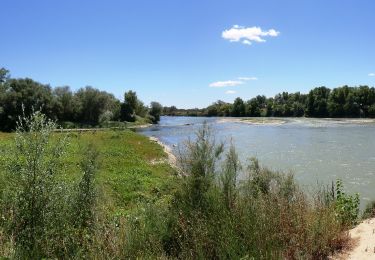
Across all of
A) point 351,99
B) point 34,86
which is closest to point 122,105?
point 34,86

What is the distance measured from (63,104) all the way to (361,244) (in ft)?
257

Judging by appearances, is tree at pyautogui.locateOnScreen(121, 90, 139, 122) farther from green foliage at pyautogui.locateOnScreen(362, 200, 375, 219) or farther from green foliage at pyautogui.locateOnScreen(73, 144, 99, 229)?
green foliage at pyautogui.locateOnScreen(73, 144, 99, 229)

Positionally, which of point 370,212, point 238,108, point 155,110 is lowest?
point 370,212

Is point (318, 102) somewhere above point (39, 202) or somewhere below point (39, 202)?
above

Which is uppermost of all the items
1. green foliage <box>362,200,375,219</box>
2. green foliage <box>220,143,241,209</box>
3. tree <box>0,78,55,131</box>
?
tree <box>0,78,55,131</box>

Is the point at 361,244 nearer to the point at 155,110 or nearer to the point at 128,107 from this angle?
the point at 128,107

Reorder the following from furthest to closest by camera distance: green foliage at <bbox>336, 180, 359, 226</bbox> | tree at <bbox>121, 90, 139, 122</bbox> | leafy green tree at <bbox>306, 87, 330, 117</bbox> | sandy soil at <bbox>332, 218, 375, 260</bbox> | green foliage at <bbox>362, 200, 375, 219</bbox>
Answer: leafy green tree at <bbox>306, 87, 330, 117</bbox> < tree at <bbox>121, 90, 139, 122</bbox> < green foliage at <bbox>362, 200, 375, 219</bbox> < green foliage at <bbox>336, 180, 359, 226</bbox> < sandy soil at <bbox>332, 218, 375, 260</bbox>

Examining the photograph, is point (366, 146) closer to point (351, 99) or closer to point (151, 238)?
point (151, 238)

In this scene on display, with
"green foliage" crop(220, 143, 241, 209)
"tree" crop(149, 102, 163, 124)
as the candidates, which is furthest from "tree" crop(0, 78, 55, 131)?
"tree" crop(149, 102, 163, 124)

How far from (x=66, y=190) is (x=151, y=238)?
6.14 feet

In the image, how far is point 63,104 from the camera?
266ft

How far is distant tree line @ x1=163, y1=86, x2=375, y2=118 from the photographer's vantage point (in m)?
128

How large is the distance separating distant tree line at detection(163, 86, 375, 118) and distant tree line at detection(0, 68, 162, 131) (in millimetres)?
61261

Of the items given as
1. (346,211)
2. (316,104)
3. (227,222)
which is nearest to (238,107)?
(316,104)
